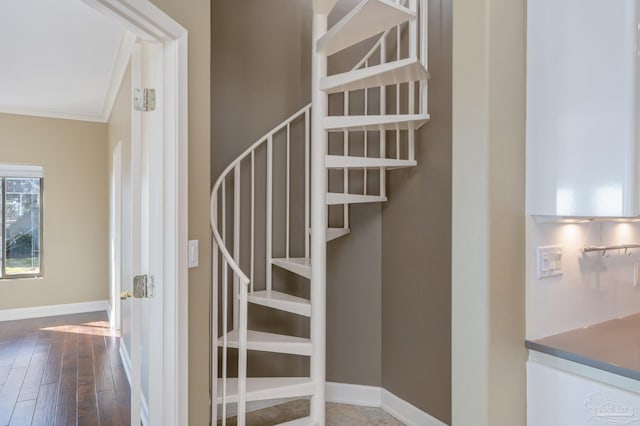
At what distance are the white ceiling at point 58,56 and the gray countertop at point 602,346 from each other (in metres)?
3.23

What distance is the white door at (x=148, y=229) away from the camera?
5.54 ft

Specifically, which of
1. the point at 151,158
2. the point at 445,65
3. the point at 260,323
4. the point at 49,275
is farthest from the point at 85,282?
the point at 445,65

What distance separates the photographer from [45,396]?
10.1 ft

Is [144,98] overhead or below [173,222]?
overhead

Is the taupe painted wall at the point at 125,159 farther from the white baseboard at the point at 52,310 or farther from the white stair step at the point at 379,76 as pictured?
the white baseboard at the point at 52,310

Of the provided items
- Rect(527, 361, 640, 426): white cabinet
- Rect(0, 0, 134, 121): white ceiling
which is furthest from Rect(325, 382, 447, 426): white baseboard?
Rect(0, 0, 134, 121): white ceiling

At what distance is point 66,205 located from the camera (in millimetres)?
5457

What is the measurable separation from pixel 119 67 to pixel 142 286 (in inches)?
112

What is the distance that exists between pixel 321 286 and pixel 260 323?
859 mm

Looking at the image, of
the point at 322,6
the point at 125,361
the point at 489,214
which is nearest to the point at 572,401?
the point at 489,214

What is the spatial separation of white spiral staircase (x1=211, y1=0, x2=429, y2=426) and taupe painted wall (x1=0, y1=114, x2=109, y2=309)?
3680mm

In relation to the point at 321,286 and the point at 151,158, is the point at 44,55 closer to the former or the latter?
the point at 151,158

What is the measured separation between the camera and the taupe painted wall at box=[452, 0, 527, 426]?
1.41 m

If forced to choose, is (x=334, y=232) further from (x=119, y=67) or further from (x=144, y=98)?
(x=119, y=67)
